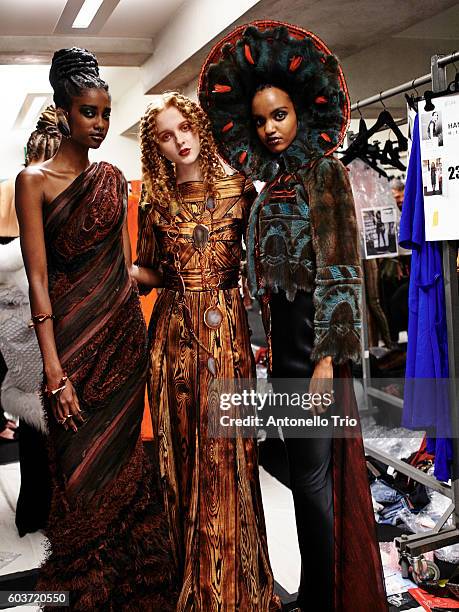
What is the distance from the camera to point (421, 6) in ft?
11.5

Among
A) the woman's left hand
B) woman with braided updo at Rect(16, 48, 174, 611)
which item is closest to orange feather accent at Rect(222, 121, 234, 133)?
woman with braided updo at Rect(16, 48, 174, 611)

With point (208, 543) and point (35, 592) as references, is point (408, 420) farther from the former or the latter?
point (35, 592)

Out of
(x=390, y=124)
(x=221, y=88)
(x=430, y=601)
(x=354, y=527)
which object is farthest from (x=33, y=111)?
(x=430, y=601)

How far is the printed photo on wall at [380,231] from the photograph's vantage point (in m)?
3.81

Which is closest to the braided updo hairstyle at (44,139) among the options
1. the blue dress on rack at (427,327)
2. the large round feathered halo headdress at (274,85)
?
the large round feathered halo headdress at (274,85)

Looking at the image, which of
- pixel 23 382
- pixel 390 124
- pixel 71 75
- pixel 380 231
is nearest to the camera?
pixel 71 75

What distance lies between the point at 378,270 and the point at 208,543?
3.06 meters

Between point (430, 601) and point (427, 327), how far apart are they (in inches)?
39.5

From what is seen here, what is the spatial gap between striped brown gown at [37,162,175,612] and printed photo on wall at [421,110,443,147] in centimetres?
121

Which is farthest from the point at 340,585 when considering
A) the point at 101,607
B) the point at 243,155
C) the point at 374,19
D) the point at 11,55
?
the point at 374,19

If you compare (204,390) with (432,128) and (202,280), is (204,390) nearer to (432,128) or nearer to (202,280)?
(202,280)

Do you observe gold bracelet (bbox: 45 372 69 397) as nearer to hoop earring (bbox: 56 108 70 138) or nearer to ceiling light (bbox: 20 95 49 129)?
hoop earring (bbox: 56 108 70 138)

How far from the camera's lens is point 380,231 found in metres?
3.83

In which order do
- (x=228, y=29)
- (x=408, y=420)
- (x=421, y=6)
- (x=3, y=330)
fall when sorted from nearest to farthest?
1. (x=3, y=330)
2. (x=408, y=420)
3. (x=228, y=29)
4. (x=421, y=6)
